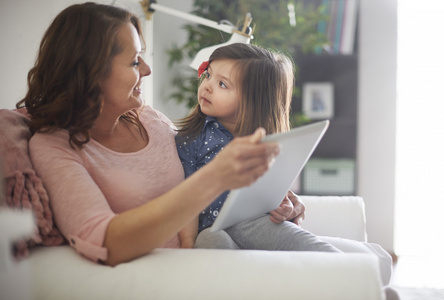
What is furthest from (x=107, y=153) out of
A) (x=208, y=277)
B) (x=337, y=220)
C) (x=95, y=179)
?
(x=337, y=220)

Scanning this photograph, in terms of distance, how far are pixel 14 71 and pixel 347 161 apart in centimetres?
232

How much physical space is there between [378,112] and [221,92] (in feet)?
6.86

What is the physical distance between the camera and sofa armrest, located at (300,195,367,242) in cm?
156

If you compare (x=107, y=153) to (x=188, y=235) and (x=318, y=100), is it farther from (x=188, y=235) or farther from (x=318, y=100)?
(x=318, y=100)

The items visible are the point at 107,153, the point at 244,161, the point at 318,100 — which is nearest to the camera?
the point at 244,161

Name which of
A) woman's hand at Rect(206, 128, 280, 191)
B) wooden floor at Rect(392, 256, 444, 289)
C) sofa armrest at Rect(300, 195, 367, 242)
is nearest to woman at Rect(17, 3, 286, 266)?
woman's hand at Rect(206, 128, 280, 191)

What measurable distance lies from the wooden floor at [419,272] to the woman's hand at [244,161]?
194 cm

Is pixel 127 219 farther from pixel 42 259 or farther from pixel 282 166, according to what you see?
pixel 282 166

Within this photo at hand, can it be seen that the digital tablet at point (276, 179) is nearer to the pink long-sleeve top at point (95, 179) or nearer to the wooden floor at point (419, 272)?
the pink long-sleeve top at point (95, 179)

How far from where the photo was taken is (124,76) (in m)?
1.10

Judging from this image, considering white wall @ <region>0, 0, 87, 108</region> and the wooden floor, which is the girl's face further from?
the wooden floor

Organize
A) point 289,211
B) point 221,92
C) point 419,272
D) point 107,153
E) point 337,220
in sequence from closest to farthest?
point 107,153, point 289,211, point 221,92, point 337,220, point 419,272

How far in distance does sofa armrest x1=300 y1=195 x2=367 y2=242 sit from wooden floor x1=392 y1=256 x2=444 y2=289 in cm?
109

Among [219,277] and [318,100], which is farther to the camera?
[318,100]
